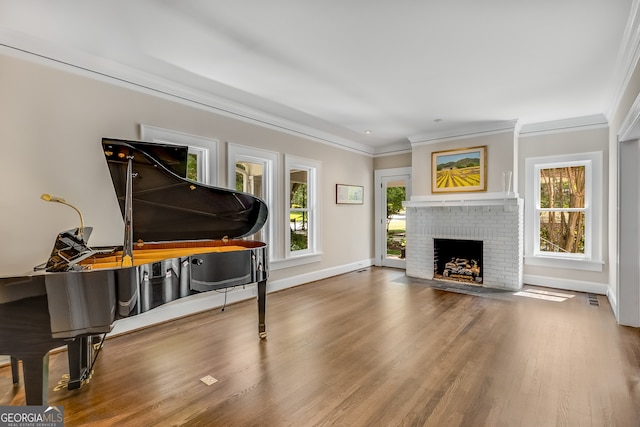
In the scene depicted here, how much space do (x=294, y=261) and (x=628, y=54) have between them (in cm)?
442

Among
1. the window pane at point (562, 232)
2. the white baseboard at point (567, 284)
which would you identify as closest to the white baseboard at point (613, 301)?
the white baseboard at point (567, 284)

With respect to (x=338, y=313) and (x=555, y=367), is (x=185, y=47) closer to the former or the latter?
(x=338, y=313)

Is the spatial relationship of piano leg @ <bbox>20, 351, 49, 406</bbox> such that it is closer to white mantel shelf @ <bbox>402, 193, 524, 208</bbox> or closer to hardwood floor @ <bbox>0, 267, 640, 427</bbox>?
hardwood floor @ <bbox>0, 267, 640, 427</bbox>

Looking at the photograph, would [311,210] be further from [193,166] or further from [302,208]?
[193,166]

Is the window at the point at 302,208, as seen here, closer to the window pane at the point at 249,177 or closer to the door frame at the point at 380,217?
the window pane at the point at 249,177

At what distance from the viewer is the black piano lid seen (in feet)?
7.61

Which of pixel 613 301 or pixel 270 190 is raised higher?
pixel 270 190

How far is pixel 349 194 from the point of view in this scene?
6250mm

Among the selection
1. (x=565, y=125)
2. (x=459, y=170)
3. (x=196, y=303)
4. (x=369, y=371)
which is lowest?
(x=369, y=371)

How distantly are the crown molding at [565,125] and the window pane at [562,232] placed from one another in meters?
1.29

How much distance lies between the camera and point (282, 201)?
15.9 feet

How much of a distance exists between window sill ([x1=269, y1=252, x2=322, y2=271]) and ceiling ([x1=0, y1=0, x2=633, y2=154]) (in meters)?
2.18

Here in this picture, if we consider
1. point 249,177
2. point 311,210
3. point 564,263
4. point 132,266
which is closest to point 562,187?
point 564,263

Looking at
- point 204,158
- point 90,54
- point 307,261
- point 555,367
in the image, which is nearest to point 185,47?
point 90,54
